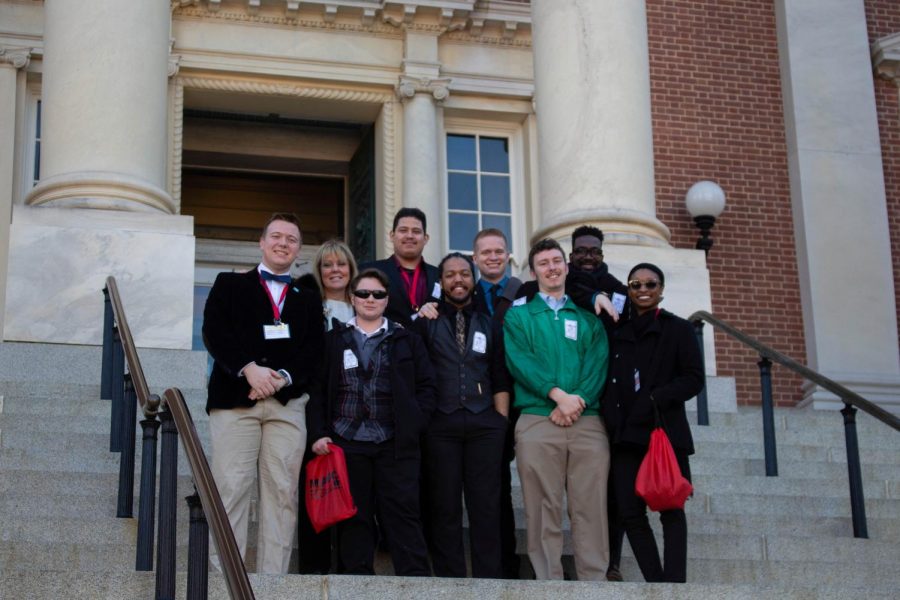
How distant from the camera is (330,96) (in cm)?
1542

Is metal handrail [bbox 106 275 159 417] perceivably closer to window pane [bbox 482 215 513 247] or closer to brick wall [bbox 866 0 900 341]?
window pane [bbox 482 215 513 247]

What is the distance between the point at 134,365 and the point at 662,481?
8.03 feet

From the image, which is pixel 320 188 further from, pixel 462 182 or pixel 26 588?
pixel 26 588

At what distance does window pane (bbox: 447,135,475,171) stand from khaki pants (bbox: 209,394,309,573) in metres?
9.12

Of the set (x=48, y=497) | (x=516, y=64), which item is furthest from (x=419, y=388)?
(x=516, y=64)

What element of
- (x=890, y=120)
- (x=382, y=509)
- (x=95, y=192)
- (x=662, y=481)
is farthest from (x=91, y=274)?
(x=890, y=120)

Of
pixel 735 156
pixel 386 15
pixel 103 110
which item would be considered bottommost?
pixel 103 110

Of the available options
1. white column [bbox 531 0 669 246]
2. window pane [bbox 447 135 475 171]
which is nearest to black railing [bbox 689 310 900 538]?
white column [bbox 531 0 669 246]

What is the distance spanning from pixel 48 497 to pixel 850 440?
4398 millimetres

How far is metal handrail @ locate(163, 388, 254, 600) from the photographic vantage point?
4652 mm

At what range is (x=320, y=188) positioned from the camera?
57.1 feet

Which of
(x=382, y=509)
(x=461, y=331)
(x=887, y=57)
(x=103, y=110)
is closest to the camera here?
(x=382, y=509)

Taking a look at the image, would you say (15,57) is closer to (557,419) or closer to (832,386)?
(832,386)

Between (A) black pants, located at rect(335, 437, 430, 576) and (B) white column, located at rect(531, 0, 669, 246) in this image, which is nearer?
(A) black pants, located at rect(335, 437, 430, 576)
